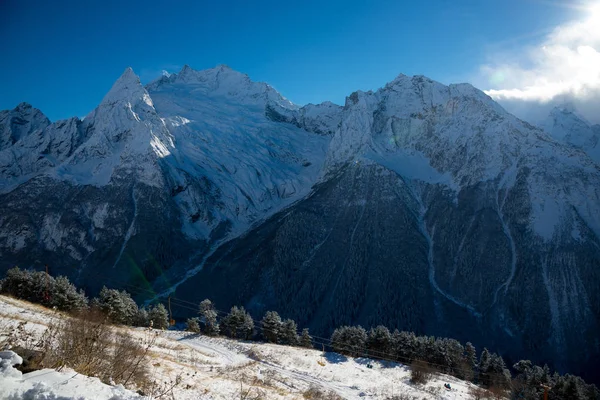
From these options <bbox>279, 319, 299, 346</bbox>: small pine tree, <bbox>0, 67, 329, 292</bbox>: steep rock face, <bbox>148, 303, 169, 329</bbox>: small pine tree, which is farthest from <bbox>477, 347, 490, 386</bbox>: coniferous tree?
<bbox>0, 67, 329, 292</bbox>: steep rock face

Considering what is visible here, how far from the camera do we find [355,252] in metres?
146

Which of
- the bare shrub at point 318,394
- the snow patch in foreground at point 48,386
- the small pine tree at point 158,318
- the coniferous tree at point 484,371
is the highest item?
the snow patch in foreground at point 48,386

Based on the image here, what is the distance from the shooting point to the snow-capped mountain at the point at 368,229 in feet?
387

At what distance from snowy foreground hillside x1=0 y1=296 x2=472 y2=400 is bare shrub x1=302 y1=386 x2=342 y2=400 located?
0.39 meters

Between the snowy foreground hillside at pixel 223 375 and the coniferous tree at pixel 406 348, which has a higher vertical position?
the snowy foreground hillside at pixel 223 375

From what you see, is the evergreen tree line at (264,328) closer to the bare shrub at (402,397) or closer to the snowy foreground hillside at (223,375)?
the snowy foreground hillside at (223,375)

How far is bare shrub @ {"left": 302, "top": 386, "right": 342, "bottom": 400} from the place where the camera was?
22.9 metres

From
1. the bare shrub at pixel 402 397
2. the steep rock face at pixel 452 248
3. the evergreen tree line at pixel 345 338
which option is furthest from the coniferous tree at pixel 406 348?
the steep rock face at pixel 452 248

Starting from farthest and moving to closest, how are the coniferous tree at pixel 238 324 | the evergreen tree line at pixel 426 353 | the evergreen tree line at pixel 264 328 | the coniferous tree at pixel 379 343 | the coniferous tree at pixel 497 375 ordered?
the coniferous tree at pixel 238 324, the evergreen tree line at pixel 264 328, the coniferous tree at pixel 379 343, the evergreen tree line at pixel 426 353, the coniferous tree at pixel 497 375

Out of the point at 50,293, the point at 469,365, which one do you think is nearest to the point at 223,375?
the point at 50,293

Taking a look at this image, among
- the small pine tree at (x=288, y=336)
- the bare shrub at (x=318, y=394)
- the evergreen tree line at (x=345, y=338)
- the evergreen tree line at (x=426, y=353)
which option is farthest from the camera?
the small pine tree at (x=288, y=336)

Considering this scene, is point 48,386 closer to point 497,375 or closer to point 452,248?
point 497,375

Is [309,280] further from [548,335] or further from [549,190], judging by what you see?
[549,190]

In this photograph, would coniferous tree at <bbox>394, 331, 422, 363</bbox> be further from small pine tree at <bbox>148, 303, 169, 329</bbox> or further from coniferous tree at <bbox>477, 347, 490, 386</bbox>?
small pine tree at <bbox>148, 303, 169, 329</bbox>
